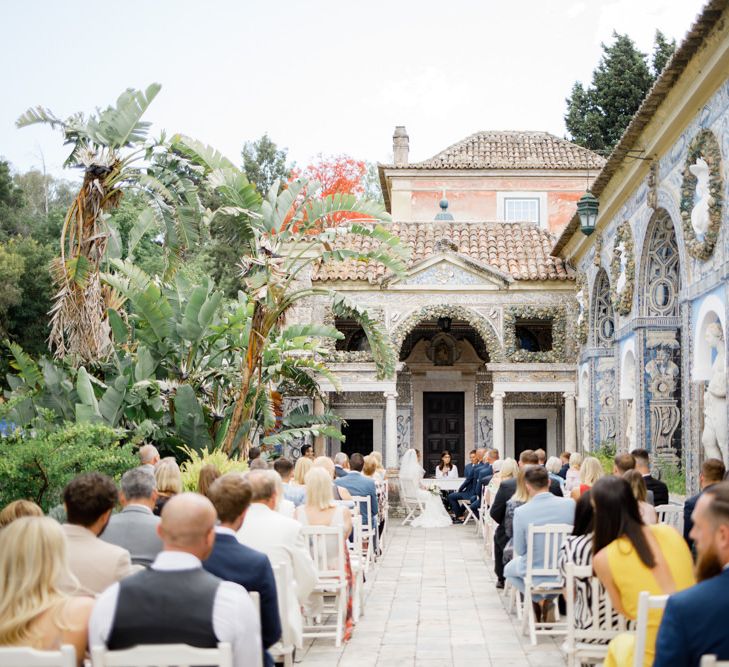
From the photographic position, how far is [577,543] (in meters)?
7.03

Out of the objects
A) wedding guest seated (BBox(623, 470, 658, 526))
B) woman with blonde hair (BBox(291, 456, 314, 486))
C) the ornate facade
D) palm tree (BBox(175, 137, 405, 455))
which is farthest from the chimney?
wedding guest seated (BBox(623, 470, 658, 526))

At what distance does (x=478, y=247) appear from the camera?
86.3 ft

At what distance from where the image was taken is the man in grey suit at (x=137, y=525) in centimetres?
634

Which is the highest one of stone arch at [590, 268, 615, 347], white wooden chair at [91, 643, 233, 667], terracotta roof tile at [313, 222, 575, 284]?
terracotta roof tile at [313, 222, 575, 284]

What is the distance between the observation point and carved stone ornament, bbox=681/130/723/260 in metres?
11.8

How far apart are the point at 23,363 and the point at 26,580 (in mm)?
12702

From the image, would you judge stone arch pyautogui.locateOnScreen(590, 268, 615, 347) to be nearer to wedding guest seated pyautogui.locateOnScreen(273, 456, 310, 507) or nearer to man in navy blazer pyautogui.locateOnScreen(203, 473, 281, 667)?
wedding guest seated pyautogui.locateOnScreen(273, 456, 310, 507)

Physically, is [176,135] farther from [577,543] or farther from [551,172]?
[551,172]

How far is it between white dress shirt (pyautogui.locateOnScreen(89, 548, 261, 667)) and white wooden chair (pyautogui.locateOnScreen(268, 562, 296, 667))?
2032 millimetres

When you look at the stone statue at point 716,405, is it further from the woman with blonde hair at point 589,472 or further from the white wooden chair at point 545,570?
the white wooden chair at point 545,570

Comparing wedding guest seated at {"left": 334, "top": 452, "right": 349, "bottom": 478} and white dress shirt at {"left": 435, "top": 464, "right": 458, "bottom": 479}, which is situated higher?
wedding guest seated at {"left": 334, "top": 452, "right": 349, "bottom": 478}

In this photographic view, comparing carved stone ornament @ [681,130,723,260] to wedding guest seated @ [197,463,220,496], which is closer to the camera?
wedding guest seated @ [197,463,220,496]

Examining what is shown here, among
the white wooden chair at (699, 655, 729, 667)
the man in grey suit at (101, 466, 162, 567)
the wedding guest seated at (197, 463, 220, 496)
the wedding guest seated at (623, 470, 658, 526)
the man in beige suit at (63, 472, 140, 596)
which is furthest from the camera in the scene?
the wedding guest seated at (623, 470, 658, 526)

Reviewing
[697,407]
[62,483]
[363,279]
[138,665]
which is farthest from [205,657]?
[363,279]
